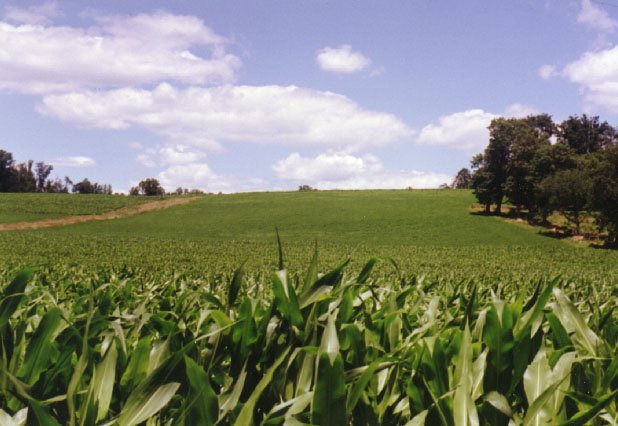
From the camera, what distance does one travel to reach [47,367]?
126 cm

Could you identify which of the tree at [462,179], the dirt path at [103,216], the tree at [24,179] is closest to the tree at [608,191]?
the dirt path at [103,216]

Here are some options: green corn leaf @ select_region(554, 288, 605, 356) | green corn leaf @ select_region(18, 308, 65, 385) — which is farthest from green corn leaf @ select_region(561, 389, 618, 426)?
green corn leaf @ select_region(18, 308, 65, 385)

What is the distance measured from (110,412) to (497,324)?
3.21 feet

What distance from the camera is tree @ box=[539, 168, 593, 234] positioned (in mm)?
57938

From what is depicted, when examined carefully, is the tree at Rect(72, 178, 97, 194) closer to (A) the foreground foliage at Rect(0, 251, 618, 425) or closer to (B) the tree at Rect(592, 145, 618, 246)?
(B) the tree at Rect(592, 145, 618, 246)

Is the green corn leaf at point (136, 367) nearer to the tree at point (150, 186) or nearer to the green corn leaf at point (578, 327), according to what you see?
the green corn leaf at point (578, 327)

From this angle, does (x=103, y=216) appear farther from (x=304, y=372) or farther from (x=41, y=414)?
(x=41, y=414)

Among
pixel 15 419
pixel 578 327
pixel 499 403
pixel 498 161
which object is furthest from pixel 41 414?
pixel 498 161

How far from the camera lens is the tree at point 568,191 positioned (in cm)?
5794

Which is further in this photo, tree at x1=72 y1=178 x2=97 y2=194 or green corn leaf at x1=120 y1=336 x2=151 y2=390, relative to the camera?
tree at x1=72 y1=178 x2=97 y2=194

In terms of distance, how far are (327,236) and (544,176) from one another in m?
31.5

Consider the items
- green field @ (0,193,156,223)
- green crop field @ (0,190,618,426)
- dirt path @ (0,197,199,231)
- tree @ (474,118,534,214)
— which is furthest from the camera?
tree @ (474,118,534,214)

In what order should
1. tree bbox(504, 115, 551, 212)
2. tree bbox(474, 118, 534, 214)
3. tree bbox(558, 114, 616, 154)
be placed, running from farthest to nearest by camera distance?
tree bbox(558, 114, 616, 154), tree bbox(474, 118, 534, 214), tree bbox(504, 115, 551, 212)

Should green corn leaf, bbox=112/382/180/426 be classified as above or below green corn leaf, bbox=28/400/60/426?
below
